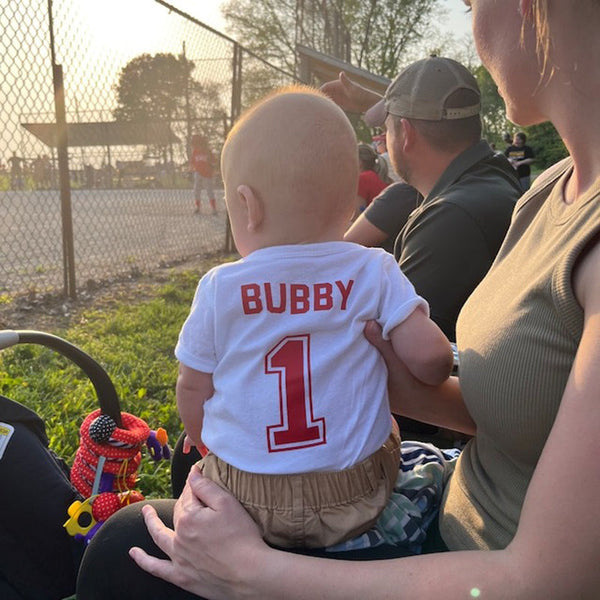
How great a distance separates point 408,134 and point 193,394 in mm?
1781

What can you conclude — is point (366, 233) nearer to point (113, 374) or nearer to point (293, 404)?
point (113, 374)

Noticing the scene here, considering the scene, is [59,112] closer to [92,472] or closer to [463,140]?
[463,140]

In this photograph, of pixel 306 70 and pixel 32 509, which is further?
pixel 306 70

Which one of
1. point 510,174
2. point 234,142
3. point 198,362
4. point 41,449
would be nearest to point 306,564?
point 198,362

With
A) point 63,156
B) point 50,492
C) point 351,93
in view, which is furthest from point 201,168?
point 50,492

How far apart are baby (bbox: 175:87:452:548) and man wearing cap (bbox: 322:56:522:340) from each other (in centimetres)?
91

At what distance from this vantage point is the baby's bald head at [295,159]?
4.36 feet

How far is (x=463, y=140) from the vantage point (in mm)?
2730

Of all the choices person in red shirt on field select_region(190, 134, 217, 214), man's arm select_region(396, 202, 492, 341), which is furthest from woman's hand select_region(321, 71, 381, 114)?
person in red shirt on field select_region(190, 134, 217, 214)

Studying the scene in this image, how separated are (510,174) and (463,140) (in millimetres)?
235

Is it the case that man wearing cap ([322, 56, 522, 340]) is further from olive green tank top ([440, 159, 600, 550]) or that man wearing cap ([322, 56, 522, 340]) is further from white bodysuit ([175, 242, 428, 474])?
white bodysuit ([175, 242, 428, 474])

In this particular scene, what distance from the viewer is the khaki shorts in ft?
4.00

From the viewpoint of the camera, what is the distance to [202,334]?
4.30 ft

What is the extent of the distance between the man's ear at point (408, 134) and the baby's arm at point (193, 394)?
5.73 ft
